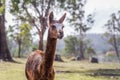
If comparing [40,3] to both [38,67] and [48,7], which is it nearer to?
[48,7]

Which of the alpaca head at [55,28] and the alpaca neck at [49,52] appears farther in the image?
the alpaca neck at [49,52]

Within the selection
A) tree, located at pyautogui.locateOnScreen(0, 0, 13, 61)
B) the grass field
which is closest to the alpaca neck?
the grass field

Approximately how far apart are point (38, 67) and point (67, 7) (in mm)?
37620

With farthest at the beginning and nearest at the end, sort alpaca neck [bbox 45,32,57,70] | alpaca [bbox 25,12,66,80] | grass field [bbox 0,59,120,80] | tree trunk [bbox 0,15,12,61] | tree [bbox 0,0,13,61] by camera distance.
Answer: tree [bbox 0,0,13,61] → tree trunk [bbox 0,15,12,61] → grass field [bbox 0,59,120,80] → alpaca neck [bbox 45,32,57,70] → alpaca [bbox 25,12,66,80]

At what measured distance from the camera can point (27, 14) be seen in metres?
46.0

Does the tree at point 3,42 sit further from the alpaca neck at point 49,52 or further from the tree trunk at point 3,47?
the alpaca neck at point 49,52

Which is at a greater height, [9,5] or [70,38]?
[9,5]

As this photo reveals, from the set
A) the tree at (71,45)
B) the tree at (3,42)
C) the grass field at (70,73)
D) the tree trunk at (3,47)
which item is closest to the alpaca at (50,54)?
the grass field at (70,73)

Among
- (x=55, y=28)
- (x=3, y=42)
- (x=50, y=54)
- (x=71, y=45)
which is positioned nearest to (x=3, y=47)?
(x=3, y=42)

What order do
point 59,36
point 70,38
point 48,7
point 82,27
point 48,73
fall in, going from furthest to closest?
1. point 70,38
2. point 82,27
3. point 48,7
4. point 48,73
5. point 59,36

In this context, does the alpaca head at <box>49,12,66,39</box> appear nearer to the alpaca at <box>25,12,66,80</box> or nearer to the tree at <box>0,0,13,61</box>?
the alpaca at <box>25,12,66,80</box>

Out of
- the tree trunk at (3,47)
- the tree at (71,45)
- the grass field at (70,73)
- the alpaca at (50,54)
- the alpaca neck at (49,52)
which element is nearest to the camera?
the alpaca at (50,54)

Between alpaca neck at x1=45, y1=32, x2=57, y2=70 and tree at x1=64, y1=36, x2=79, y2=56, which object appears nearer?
alpaca neck at x1=45, y1=32, x2=57, y2=70

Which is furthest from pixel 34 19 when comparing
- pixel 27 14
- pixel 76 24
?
pixel 76 24
